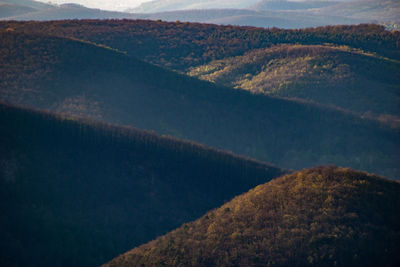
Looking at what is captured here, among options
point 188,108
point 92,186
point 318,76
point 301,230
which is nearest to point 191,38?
point 318,76

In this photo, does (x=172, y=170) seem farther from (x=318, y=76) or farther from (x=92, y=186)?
(x=318, y=76)

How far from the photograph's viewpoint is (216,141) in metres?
53.9

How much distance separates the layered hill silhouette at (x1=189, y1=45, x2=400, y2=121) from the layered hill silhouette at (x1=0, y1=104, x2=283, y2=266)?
4466 centimetres

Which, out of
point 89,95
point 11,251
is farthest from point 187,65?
point 11,251

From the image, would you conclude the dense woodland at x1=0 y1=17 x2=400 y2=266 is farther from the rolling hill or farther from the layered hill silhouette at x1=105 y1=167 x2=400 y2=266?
the rolling hill

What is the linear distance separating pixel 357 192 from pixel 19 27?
80502 millimetres

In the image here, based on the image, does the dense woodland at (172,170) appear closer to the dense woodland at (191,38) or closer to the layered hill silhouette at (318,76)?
the layered hill silhouette at (318,76)

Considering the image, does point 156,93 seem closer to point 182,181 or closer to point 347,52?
point 182,181

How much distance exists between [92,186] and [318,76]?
6181cm

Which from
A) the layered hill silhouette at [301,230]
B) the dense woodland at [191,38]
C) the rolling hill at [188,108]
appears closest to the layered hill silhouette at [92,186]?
the layered hill silhouette at [301,230]

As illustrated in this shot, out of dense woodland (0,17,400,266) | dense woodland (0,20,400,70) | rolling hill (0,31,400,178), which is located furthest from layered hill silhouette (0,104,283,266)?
dense woodland (0,20,400,70)

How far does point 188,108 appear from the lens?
5734cm

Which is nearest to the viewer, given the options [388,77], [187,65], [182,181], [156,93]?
[182,181]

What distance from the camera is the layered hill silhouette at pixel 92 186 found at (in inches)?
896
